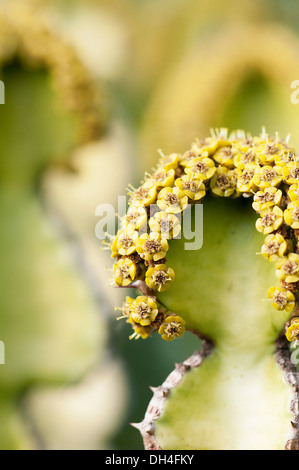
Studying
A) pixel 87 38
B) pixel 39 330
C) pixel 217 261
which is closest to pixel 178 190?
pixel 217 261

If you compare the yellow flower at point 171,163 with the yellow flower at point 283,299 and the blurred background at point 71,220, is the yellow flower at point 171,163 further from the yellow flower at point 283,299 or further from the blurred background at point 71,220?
the blurred background at point 71,220

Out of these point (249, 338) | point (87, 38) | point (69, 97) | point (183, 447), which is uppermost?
point (87, 38)

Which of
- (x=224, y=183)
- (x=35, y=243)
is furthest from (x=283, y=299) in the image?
(x=35, y=243)

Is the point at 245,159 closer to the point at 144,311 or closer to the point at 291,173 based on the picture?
the point at 291,173

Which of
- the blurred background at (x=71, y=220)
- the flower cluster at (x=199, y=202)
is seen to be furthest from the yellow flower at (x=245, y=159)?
the blurred background at (x=71, y=220)

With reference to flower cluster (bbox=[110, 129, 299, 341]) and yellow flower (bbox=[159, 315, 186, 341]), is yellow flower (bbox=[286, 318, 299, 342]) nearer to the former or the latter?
flower cluster (bbox=[110, 129, 299, 341])
